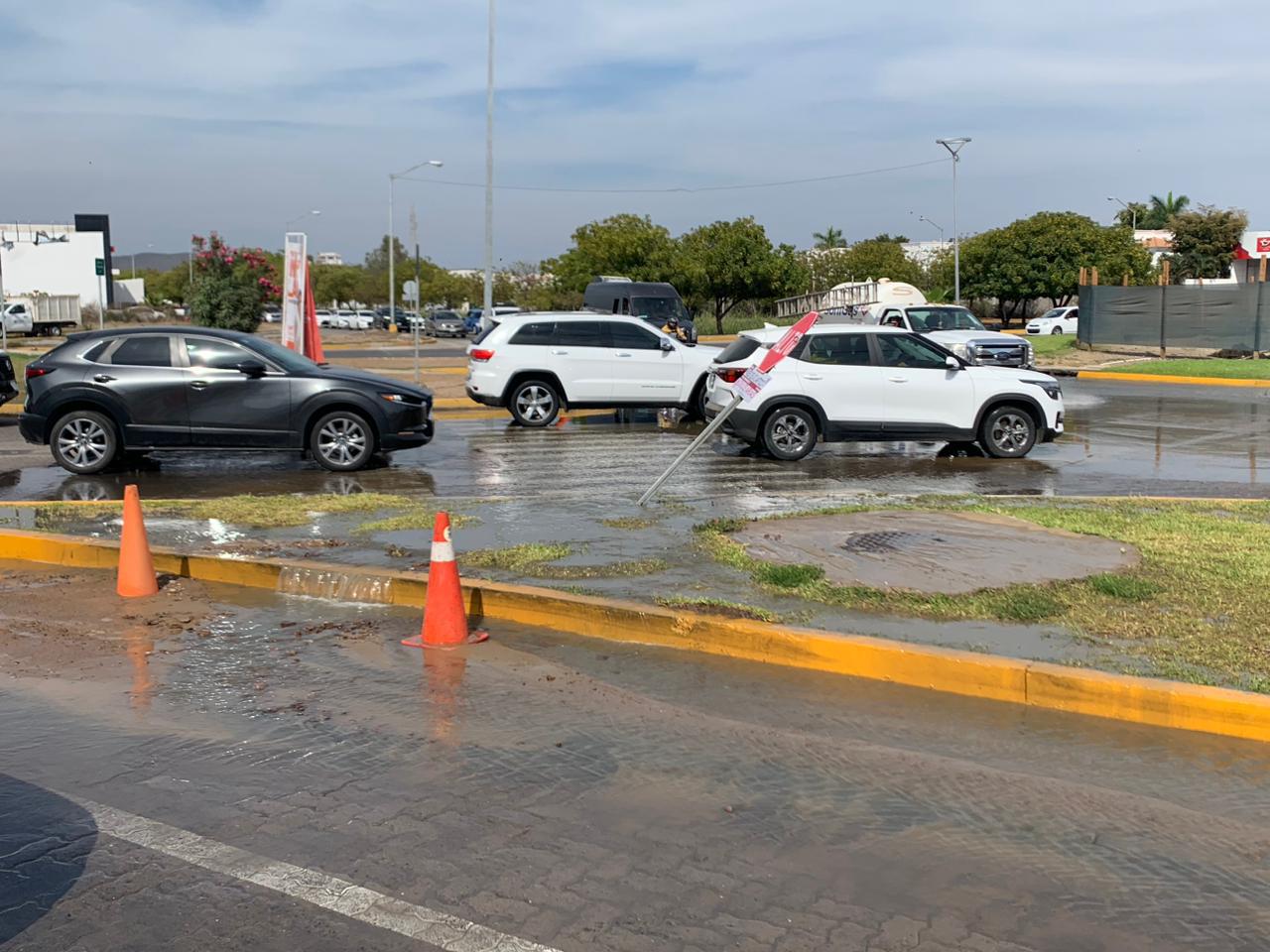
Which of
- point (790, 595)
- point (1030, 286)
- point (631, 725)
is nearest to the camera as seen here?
point (631, 725)

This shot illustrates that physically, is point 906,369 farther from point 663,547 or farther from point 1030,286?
point 1030,286

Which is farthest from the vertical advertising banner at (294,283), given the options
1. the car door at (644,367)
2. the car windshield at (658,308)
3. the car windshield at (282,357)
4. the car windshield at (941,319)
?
the car windshield at (941,319)

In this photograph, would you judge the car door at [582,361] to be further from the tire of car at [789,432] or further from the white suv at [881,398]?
the tire of car at [789,432]

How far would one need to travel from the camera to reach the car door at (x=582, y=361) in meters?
19.6

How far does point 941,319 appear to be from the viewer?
28.8 m

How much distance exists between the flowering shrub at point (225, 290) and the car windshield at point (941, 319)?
71.6ft

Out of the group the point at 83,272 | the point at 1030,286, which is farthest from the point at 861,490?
the point at 83,272

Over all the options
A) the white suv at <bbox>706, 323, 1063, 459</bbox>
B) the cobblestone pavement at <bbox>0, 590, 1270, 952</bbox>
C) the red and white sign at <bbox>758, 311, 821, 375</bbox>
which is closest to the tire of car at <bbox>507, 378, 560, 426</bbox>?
the white suv at <bbox>706, 323, 1063, 459</bbox>

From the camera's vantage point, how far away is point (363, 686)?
21.7ft

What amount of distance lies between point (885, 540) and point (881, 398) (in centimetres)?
668

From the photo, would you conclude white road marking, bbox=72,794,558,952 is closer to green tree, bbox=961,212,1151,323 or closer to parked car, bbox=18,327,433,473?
parked car, bbox=18,327,433,473

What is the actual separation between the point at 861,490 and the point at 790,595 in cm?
532

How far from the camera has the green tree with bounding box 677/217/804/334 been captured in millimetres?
59156

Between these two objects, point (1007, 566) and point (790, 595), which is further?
point (1007, 566)
